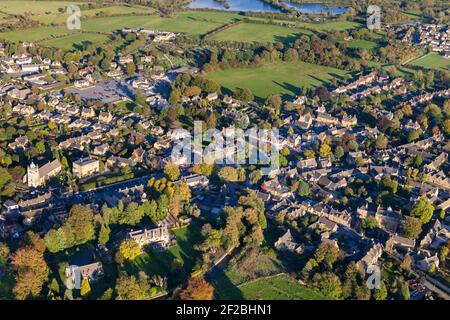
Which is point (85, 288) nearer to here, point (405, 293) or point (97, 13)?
point (405, 293)

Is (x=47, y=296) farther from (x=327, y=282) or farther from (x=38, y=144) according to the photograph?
(x=38, y=144)

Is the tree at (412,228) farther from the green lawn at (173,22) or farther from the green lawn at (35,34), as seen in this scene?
the green lawn at (35,34)

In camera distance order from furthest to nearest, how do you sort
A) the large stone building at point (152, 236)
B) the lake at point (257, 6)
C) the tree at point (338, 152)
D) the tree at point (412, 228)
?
1. the lake at point (257, 6)
2. the tree at point (338, 152)
3. the tree at point (412, 228)
4. the large stone building at point (152, 236)

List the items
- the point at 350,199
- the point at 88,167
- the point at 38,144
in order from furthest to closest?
the point at 38,144, the point at 88,167, the point at 350,199

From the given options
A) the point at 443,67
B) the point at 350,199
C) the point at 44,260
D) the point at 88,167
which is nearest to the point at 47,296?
the point at 44,260

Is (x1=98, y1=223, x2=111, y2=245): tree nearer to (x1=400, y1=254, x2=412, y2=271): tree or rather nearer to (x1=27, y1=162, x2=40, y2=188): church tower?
(x1=27, y1=162, x2=40, y2=188): church tower

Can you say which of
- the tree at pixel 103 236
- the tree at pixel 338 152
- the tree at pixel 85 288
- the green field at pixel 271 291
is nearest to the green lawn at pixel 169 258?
the tree at pixel 103 236

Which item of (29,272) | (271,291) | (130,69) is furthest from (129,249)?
(130,69)
